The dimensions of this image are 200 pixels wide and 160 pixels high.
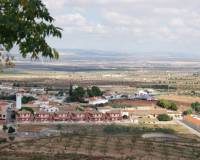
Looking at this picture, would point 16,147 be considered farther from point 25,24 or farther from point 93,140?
point 25,24

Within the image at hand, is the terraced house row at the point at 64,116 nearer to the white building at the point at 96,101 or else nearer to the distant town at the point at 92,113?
the distant town at the point at 92,113

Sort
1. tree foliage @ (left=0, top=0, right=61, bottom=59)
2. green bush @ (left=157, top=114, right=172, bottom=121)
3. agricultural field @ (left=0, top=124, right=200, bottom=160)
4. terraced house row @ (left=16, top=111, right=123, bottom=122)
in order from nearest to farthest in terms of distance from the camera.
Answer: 1. tree foliage @ (left=0, top=0, right=61, bottom=59)
2. agricultural field @ (left=0, top=124, right=200, bottom=160)
3. terraced house row @ (left=16, top=111, right=123, bottom=122)
4. green bush @ (left=157, top=114, right=172, bottom=121)

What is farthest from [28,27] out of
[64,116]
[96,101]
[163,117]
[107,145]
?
[96,101]

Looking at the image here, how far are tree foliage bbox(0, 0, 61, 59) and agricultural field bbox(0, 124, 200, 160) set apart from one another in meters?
13.7

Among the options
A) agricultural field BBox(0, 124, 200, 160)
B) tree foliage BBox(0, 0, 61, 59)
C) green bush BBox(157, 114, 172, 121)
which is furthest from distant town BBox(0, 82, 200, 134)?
tree foliage BBox(0, 0, 61, 59)

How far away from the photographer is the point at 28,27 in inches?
158

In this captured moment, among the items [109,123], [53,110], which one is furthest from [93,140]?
[53,110]

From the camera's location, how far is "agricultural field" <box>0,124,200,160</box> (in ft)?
66.1

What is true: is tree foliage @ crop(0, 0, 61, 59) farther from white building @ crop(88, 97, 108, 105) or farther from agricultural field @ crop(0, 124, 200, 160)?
white building @ crop(88, 97, 108, 105)

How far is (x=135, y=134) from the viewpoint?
2820 centimetres

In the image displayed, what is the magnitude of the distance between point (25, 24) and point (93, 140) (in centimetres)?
2129

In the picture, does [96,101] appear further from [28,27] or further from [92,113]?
[28,27]

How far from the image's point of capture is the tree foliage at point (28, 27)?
3912 millimetres

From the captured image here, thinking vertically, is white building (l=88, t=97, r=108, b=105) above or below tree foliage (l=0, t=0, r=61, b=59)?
below
